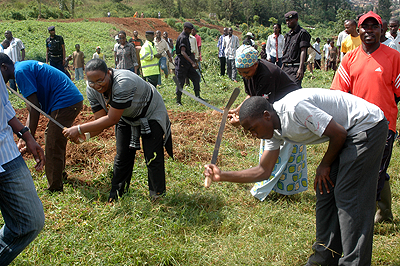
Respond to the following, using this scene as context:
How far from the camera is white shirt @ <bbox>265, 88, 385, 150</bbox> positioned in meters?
2.04

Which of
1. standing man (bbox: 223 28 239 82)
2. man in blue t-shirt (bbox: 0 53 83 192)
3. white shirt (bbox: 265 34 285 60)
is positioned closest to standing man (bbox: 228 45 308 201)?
man in blue t-shirt (bbox: 0 53 83 192)

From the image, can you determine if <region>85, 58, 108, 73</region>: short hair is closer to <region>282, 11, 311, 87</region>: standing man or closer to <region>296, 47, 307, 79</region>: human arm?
<region>282, 11, 311, 87</region>: standing man

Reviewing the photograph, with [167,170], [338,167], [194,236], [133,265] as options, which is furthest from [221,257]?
[167,170]

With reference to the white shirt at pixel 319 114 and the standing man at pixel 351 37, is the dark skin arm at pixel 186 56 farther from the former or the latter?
the white shirt at pixel 319 114

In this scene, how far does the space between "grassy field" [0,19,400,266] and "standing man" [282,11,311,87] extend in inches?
85.2

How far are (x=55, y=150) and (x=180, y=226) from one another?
5.81ft

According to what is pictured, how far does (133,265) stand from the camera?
8.39ft

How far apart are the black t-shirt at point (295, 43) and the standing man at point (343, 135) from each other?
378 cm

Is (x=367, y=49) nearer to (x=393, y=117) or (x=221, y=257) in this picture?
(x=393, y=117)

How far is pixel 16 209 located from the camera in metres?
2.09

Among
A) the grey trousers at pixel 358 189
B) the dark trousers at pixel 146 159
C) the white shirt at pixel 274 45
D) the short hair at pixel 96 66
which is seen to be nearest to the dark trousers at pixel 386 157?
the grey trousers at pixel 358 189

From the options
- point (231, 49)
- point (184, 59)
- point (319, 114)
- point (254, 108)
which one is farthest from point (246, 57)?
point (231, 49)

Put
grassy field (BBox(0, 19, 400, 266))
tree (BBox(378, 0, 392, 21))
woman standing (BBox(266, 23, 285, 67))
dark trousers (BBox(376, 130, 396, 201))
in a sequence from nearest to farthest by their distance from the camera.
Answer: grassy field (BBox(0, 19, 400, 266))
dark trousers (BBox(376, 130, 396, 201))
woman standing (BBox(266, 23, 285, 67))
tree (BBox(378, 0, 392, 21))

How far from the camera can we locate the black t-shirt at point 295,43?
569cm
